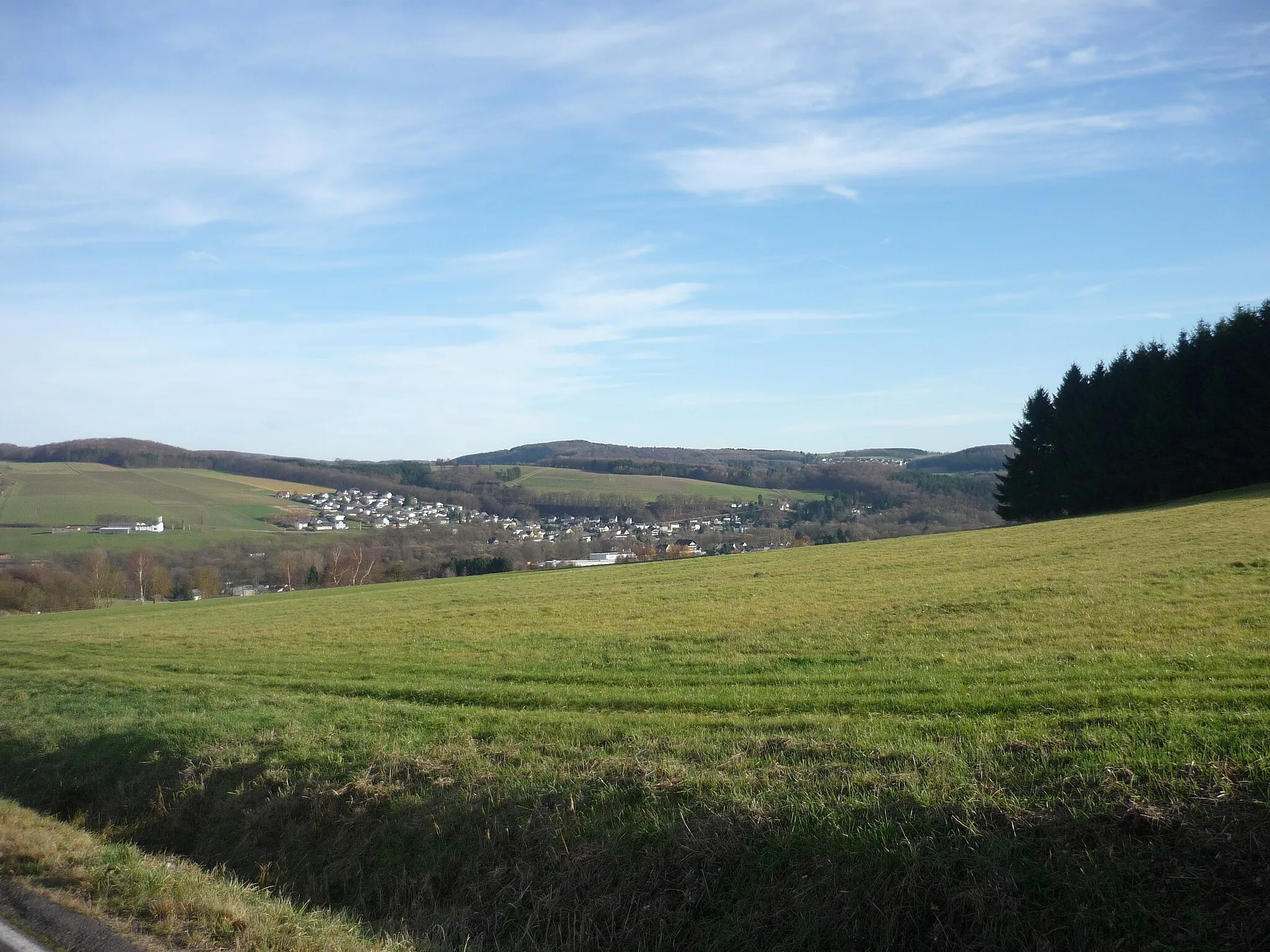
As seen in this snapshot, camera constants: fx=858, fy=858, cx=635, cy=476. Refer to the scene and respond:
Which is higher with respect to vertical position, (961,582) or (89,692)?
(961,582)

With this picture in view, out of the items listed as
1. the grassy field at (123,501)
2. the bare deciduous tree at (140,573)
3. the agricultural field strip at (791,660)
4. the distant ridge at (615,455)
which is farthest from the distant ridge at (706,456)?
the agricultural field strip at (791,660)

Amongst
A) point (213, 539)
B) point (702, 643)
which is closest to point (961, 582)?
point (702, 643)

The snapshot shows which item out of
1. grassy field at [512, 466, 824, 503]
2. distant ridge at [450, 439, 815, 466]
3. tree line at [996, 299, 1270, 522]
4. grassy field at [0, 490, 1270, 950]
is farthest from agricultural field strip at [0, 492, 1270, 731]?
distant ridge at [450, 439, 815, 466]

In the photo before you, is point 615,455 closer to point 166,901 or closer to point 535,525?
point 535,525

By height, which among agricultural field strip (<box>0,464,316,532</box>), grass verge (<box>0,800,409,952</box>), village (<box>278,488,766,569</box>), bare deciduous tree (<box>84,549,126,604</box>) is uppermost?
agricultural field strip (<box>0,464,316,532</box>)

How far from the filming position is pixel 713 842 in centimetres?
660

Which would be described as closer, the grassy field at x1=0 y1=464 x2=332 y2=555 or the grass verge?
the grass verge

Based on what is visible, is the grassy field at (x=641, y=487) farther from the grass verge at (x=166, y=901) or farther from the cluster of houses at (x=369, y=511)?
the grass verge at (x=166, y=901)

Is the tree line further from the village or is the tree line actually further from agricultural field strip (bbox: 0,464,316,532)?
agricultural field strip (bbox: 0,464,316,532)

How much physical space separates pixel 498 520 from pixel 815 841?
10006 centimetres

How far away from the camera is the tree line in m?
47.5

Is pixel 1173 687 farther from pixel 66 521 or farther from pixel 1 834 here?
pixel 66 521

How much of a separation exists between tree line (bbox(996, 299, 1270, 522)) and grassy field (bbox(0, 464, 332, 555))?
235ft

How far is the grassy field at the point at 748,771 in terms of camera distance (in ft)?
18.3
